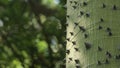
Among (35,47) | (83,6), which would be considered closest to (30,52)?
(35,47)

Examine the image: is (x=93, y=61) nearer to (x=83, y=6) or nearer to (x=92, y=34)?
(x=92, y=34)

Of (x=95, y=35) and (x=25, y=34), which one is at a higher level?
(x=25, y=34)

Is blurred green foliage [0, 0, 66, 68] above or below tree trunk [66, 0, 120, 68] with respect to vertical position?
above

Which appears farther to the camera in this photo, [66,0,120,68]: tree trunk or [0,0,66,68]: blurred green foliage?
[0,0,66,68]: blurred green foliage

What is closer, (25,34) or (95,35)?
(95,35)
